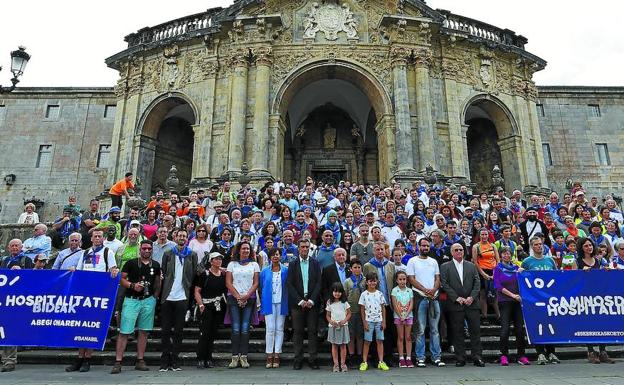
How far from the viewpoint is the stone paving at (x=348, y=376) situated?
526cm

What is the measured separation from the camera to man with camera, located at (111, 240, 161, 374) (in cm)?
617

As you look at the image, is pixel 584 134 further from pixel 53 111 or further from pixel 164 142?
pixel 53 111

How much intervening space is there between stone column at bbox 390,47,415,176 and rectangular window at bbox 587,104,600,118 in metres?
14.4

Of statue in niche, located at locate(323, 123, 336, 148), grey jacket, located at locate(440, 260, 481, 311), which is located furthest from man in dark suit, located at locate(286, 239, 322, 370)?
statue in niche, located at locate(323, 123, 336, 148)

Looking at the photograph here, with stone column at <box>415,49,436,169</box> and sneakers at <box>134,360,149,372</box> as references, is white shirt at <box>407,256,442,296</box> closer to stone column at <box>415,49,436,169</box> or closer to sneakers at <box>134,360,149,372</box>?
sneakers at <box>134,360,149,372</box>

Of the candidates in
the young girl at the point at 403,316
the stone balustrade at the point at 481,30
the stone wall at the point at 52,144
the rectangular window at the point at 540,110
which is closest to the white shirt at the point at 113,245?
the young girl at the point at 403,316

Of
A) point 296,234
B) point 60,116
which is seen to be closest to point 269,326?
point 296,234

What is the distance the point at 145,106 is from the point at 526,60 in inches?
812

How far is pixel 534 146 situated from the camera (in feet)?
69.6

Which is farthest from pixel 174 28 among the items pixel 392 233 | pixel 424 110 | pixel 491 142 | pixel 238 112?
pixel 491 142

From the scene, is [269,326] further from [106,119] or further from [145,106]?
[106,119]

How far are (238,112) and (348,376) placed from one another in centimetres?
1483

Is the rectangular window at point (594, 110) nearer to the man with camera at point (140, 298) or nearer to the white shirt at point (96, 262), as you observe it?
the man with camera at point (140, 298)

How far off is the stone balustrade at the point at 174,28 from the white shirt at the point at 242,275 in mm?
16947
